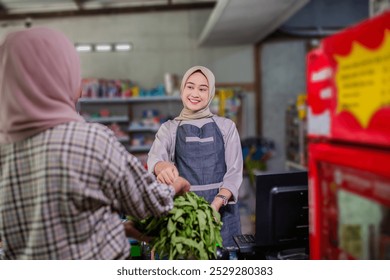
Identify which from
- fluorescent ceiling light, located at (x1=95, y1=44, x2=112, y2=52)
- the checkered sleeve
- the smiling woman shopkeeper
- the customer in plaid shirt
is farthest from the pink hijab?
fluorescent ceiling light, located at (x1=95, y1=44, x2=112, y2=52)

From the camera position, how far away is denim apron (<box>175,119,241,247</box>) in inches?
85.0

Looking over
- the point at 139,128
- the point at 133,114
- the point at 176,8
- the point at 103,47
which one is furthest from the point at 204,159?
the point at 176,8

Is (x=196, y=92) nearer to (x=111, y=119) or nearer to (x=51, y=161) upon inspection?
(x=51, y=161)

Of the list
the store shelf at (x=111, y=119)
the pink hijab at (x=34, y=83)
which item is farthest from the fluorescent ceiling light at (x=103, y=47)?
the pink hijab at (x=34, y=83)

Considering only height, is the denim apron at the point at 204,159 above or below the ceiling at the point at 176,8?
below

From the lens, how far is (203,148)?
2.17m

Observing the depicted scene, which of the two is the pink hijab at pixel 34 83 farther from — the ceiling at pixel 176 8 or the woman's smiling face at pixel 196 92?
the ceiling at pixel 176 8

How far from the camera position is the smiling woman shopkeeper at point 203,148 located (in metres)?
2.13

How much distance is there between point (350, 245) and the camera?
1.16m

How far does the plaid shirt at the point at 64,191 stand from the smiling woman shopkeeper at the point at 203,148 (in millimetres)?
859

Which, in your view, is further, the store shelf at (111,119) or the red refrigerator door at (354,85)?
the store shelf at (111,119)

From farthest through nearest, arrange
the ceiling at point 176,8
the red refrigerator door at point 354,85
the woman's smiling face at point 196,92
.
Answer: the ceiling at point 176,8 < the woman's smiling face at point 196,92 < the red refrigerator door at point 354,85

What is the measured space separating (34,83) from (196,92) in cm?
107
